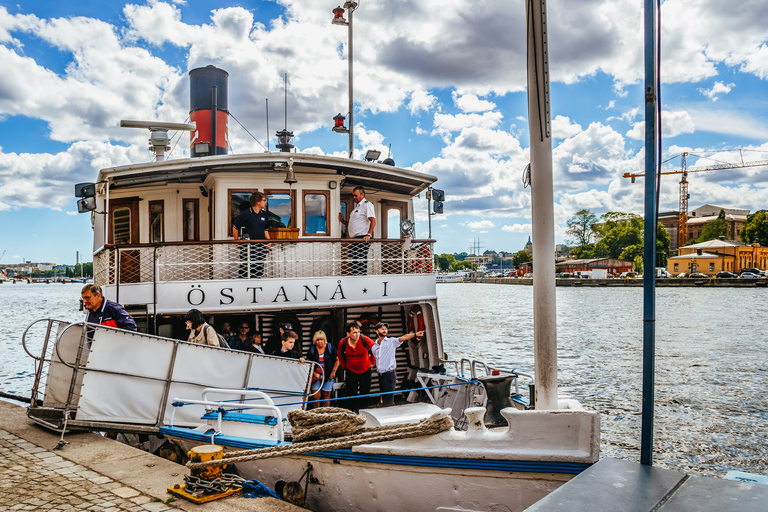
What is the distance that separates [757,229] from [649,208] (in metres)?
121

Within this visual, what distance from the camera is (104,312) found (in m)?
7.59

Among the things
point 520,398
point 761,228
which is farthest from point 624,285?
point 520,398

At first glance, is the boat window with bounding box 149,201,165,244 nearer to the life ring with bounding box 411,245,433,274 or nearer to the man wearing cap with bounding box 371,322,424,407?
the life ring with bounding box 411,245,433,274

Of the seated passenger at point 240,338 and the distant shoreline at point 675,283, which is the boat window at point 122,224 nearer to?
the seated passenger at point 240,338

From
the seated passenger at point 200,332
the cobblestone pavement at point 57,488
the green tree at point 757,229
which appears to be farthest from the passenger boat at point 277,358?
the green tree at point 757,229

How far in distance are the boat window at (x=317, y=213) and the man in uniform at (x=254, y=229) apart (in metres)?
1.05

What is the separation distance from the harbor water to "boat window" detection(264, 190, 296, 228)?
8.65 m

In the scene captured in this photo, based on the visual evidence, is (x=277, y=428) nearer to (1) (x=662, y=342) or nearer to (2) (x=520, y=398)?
(2) (x=520, y=398)

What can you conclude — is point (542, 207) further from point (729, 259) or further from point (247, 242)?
point (729, 259)

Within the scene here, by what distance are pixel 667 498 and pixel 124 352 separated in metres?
6.14

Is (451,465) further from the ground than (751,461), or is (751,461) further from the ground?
(451,465)

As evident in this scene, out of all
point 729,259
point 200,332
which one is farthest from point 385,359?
point 729,259

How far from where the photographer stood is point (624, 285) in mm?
95500

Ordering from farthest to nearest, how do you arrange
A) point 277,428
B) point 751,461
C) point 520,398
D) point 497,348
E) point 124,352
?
1. point 497,348
2. point 751,461
3. point 520,398
4. point 124,352
5. point 277,428
